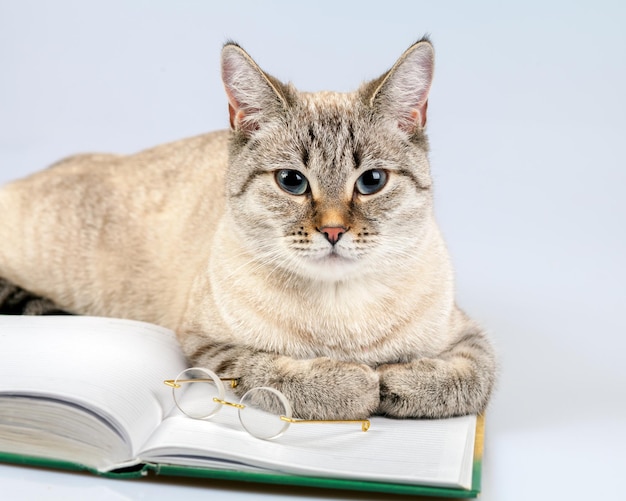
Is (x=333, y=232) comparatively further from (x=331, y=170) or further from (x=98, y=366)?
(x=98, y=366)

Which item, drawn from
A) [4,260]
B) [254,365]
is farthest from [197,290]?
[4,260]

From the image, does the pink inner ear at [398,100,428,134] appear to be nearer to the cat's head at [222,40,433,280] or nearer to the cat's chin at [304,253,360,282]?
the cat's head at [222,40,433,280]

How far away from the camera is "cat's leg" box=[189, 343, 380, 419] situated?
2.88m

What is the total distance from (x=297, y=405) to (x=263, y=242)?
58 cm

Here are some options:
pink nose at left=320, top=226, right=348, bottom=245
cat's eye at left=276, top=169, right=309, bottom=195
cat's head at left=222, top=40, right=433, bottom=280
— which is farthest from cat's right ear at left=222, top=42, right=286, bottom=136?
pink nose at left=320, top=226, right=348, bottom=245

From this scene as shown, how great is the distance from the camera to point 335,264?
2.89 m

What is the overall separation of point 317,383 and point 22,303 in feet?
5.49

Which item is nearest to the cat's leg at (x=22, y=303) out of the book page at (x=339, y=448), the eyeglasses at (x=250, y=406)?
the eyeglasses at (x=250, y=406)

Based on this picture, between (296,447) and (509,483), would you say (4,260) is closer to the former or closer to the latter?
(296,447)

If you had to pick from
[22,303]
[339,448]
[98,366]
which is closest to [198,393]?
[98,366]

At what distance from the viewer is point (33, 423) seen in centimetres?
272

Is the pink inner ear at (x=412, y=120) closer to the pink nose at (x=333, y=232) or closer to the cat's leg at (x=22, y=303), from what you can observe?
the pink nose at (x=333, y=232)

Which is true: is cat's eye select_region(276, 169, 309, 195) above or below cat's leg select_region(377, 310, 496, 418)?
above

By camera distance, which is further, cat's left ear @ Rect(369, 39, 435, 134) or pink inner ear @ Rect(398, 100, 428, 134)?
pink inner ear @ Rect(398, 100, 428, 134)
